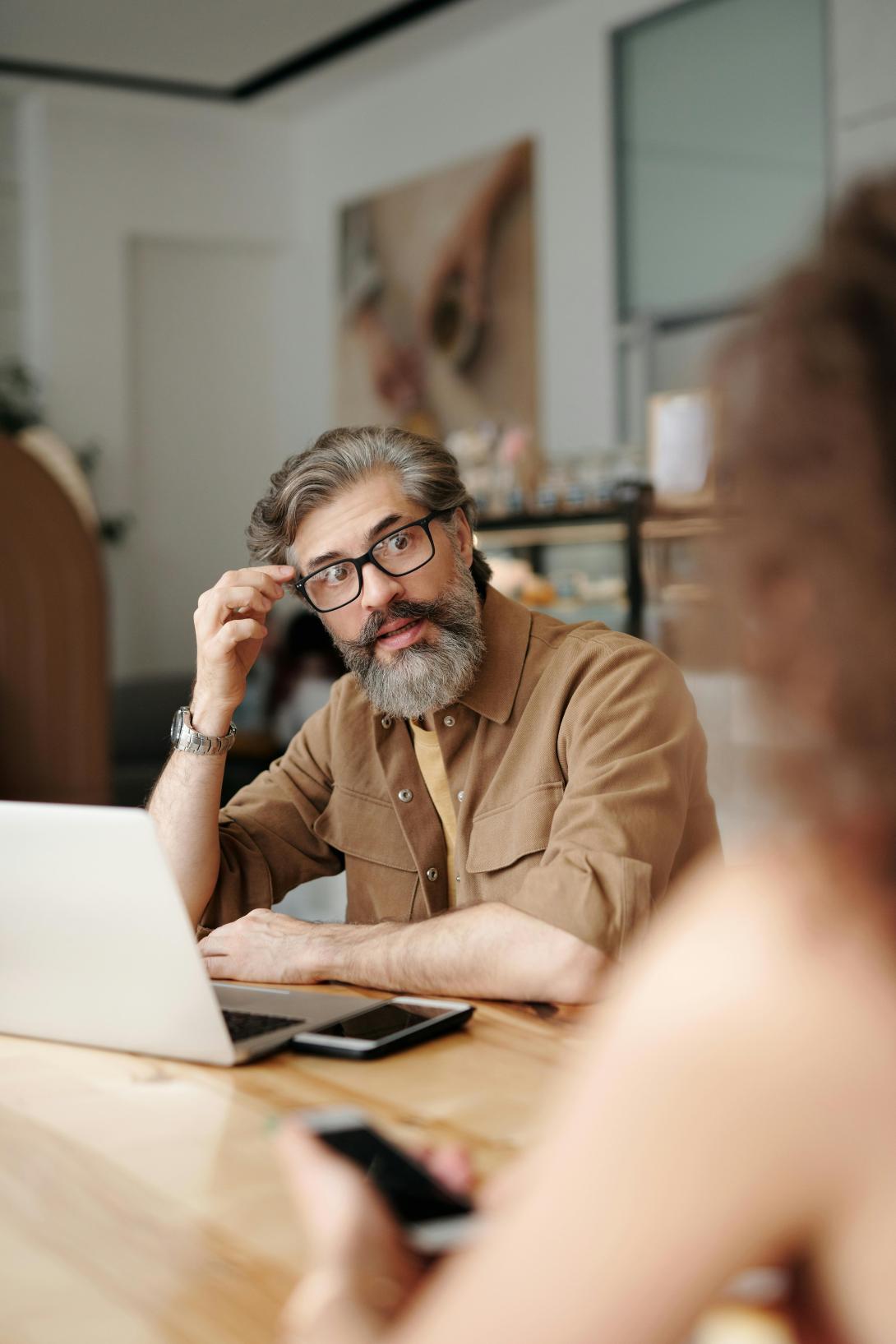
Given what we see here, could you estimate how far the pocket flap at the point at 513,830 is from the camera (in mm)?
1732

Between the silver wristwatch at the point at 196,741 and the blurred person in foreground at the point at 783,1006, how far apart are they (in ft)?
4.47

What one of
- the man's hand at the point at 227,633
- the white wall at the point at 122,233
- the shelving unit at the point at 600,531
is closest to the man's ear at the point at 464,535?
the man's hand at the point at 227,633

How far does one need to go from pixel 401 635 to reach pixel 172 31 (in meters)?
5.42

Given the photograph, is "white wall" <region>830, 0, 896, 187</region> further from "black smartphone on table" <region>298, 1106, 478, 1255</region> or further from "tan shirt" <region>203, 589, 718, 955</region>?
"black smartphone on table" <region>298, 1106, 478, 1255</region>

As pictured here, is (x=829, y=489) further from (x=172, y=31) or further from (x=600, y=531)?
(x=172, y=31)

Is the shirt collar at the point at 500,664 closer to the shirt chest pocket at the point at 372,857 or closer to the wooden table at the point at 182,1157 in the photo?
the shirt chest pocket at the point at 372,857

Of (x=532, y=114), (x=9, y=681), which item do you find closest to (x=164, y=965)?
(x=9, y=681)

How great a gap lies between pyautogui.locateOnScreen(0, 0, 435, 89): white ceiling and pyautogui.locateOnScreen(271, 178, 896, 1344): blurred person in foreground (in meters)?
6.18

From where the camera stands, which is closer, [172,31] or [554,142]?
[554,142]

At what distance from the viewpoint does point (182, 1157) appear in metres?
0.95

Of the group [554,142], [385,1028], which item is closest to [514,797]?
[385,1028]

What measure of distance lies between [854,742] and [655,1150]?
161 mm

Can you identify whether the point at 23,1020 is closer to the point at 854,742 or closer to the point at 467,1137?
the point at 467,1137

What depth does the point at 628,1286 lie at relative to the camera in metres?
0.49
